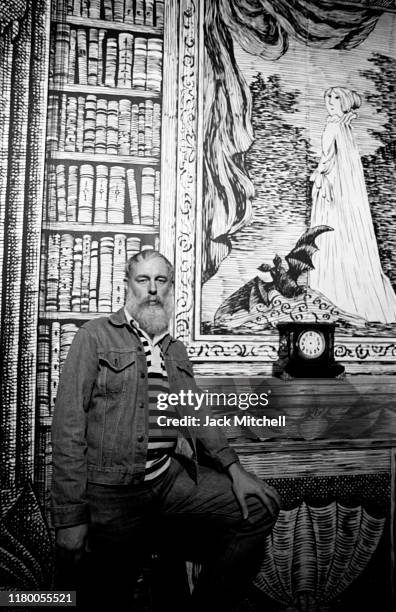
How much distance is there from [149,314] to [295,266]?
0.91 m

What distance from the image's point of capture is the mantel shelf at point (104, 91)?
239cm

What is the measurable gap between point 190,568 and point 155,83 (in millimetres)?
2506

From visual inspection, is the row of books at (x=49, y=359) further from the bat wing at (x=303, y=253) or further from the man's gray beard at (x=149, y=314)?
the bat wing at (x=303, y=253)

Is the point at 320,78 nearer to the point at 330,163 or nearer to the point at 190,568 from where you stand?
the point at 330,163

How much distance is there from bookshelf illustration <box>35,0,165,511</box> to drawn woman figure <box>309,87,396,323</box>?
922 millimetres

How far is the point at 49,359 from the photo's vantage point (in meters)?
2.31

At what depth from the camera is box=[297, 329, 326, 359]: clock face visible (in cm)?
236

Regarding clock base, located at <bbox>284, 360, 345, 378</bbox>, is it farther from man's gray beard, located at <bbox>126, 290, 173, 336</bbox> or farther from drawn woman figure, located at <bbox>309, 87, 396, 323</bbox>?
man's gray beard, located at <bbox>126, 290, 173, 336</bbox>

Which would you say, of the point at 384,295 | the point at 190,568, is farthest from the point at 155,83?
the point at 190,568

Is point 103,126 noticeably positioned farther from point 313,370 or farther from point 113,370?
point 313,370

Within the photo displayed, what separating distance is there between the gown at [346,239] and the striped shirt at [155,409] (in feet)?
3.24

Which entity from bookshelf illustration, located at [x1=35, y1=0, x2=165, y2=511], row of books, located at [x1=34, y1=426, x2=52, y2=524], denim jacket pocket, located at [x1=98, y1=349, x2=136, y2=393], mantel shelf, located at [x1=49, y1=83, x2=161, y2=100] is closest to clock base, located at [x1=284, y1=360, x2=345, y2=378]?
denim jacket pocket, located at [x1=98, y1=349, x2=136, y2=393]

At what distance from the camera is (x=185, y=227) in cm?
246

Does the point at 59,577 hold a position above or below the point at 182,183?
below
